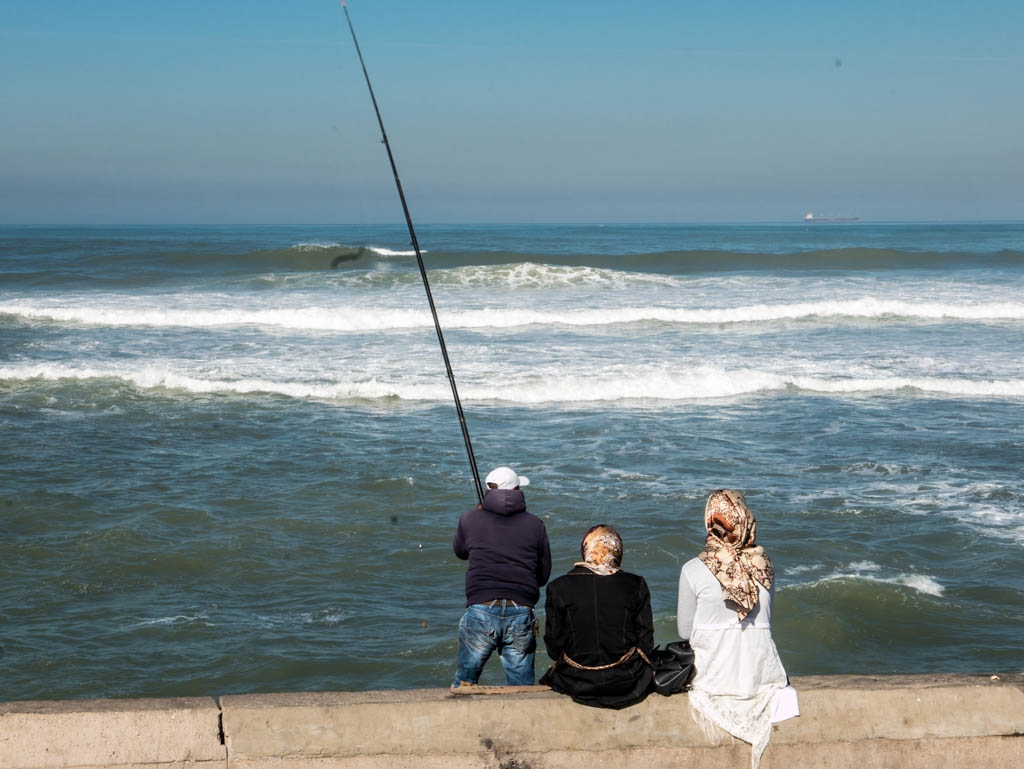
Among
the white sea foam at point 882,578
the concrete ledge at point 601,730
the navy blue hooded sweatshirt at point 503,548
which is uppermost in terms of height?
the navy blue hooded sweatshirt at point 503,548

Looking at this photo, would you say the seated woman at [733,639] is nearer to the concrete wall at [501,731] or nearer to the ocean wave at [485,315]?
the concrete wall at [501,731]

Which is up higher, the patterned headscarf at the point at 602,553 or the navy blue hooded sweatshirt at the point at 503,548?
the patterned headscarf at the point at 602,553

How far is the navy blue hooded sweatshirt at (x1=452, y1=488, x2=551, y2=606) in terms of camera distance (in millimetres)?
4363

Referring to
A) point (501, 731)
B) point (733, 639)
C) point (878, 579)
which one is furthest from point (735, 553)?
point (878, 579)

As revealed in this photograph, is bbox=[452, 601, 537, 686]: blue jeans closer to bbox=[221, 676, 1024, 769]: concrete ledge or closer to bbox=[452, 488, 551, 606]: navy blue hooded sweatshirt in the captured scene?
bbox=[452, 488, 551, 606]: navy blue hooded sweatshirt

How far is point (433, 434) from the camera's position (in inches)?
455

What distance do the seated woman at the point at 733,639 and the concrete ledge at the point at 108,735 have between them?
5.32 feet

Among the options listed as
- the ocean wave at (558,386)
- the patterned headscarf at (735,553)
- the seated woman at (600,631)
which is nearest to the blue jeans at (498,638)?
the seated woman at (600,631)

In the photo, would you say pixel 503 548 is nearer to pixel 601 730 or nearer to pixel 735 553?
pixel 601 730

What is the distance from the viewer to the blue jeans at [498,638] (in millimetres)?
4359

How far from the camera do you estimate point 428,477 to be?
976 cm

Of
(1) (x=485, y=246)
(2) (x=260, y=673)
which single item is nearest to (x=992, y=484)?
(2) (x=260, y=673)

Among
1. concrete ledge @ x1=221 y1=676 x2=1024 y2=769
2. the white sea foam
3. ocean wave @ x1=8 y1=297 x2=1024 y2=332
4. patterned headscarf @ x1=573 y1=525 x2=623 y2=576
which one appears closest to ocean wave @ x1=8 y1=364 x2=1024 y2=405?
the white sea foam

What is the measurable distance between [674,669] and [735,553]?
1.56 ft
